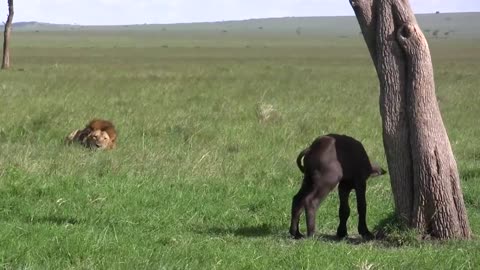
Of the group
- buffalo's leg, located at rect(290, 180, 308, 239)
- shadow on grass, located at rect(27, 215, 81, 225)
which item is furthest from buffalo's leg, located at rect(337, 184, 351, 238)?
shadow on grass, located at rect(27, 215, 81, 225)

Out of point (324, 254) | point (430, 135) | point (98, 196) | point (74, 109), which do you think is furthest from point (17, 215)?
point (74, 109)

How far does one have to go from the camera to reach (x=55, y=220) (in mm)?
8344

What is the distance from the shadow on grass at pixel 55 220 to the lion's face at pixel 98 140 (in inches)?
178

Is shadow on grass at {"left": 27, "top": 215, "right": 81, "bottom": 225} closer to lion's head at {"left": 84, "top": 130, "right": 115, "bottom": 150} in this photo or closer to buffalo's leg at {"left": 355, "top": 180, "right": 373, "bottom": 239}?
buffalo's leg at {"left": 355, "top": 180, "right": 373, "bottom": 239}

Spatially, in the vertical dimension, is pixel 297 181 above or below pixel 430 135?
below

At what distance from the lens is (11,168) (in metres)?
9.93

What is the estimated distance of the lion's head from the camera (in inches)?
516

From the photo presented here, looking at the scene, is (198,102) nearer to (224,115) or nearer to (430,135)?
(224,115)

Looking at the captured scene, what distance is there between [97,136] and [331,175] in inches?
227

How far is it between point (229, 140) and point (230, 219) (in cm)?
592

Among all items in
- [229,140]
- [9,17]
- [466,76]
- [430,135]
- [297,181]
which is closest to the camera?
[430,135]

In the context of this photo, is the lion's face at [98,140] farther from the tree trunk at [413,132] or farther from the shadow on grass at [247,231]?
the tree trunk at [413,132]

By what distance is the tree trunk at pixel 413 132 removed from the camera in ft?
26.1

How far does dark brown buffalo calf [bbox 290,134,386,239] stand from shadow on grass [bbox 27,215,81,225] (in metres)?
1.88
